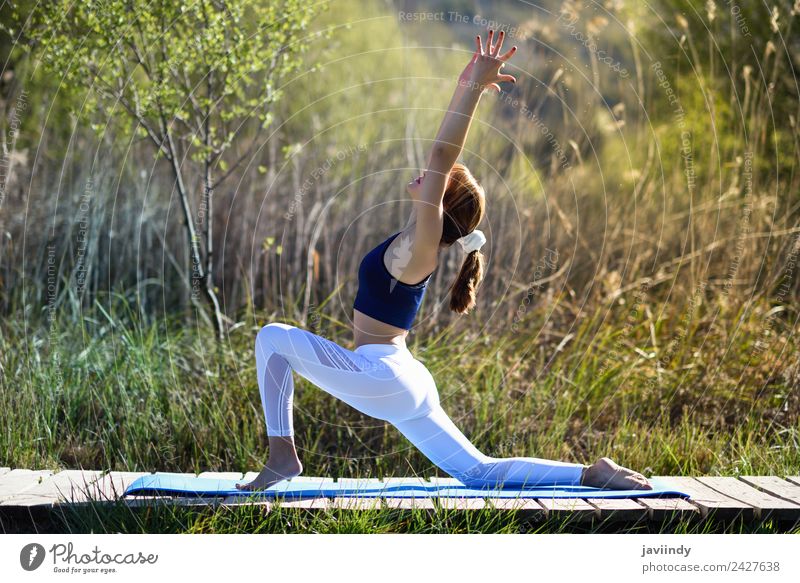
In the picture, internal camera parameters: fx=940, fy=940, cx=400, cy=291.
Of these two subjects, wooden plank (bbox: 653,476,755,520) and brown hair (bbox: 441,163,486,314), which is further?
wooden plank (bbox: 653,476,755,520)

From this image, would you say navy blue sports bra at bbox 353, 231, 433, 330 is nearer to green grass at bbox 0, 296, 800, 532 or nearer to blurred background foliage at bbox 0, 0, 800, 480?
green grass at bbox 0, 296, 800, 532

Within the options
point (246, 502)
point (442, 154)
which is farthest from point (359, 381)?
point (442, 154)

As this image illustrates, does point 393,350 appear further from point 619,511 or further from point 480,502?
point 619,511

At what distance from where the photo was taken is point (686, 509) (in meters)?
3.69

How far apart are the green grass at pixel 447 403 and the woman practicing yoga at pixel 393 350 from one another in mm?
864

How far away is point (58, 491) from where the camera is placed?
3.70m

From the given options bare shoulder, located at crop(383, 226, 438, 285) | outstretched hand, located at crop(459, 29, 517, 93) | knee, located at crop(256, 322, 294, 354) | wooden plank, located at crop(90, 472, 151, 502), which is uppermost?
outstretched hand, located at crop(459, 29, 517, 93)

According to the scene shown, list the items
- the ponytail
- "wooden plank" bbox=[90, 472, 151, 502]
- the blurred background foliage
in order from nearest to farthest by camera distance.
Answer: "wooden plank" bbox=[90, 472, 151, 502], the ponytail, the blurred background foliage

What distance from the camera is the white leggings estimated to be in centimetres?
358

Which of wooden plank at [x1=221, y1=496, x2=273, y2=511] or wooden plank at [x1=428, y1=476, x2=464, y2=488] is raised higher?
wooden plank at [x1=221, y1=496, x2=273, y2=511]

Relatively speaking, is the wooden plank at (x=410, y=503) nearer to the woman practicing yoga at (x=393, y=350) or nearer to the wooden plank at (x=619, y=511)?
the woman practicing yoga at (x=393, y=350)

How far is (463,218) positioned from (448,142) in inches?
19.2

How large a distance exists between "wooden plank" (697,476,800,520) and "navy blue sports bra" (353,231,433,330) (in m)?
1.56

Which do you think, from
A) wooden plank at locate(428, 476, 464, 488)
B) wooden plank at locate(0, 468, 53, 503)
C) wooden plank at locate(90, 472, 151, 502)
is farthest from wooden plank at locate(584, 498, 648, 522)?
wooden plank at locate(0, 468, 53, 503)
